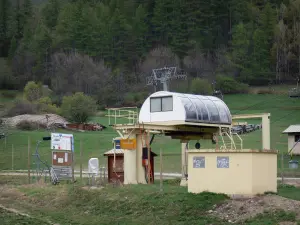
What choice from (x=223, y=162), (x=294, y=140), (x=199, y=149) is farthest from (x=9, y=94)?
(x=223, y=162)

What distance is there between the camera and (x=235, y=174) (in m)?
34.1

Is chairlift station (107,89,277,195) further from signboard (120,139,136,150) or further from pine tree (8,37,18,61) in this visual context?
pine tree (8,37,18,61)

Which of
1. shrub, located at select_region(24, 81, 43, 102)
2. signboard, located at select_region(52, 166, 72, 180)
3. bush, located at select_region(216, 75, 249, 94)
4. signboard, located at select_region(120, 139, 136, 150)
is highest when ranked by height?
bush, located at select_region(216, 75, 249, 94)

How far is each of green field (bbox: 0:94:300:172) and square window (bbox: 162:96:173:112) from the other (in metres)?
12.9

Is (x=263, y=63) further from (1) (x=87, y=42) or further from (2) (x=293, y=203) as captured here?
(2) (x=293, y=203)

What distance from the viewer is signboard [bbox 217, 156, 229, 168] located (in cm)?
3431

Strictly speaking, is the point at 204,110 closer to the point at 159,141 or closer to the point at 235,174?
the point at 235,174

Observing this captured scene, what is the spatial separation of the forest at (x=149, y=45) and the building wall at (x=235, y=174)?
78.3 m

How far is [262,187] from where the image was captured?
3462cm

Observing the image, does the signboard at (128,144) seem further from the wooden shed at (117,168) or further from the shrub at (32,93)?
the shrub at (32,93)

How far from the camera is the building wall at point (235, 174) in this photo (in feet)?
112

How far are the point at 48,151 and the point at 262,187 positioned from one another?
34.1 meters

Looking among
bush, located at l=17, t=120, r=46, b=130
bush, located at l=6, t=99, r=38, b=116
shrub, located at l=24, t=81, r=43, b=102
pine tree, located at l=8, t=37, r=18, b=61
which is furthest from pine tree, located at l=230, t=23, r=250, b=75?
bush, located at l=17, t=120, r=46, b=130

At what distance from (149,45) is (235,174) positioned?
115628mm
